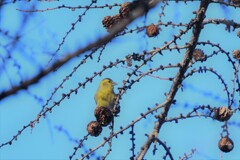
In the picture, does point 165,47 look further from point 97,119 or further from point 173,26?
point 97,119

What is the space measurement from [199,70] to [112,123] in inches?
20.8

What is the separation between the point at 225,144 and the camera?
318 centimetres

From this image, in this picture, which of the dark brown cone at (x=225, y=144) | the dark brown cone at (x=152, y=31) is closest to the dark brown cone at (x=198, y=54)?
the dark brown cone at (x=152, y=31)

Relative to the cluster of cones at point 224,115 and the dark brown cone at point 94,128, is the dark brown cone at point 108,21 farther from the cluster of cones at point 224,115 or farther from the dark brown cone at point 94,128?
the cluster of cones at point 224,115

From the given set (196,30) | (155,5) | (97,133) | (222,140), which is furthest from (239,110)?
(155,5)

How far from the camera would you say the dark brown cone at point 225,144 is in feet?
10.4

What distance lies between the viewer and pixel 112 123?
2900 millimetres

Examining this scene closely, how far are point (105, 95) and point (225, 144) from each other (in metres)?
1.78

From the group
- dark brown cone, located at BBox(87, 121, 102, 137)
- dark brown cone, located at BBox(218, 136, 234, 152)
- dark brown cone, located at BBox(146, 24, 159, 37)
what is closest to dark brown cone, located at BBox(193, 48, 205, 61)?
dark brown cone, located at BBox(146, 24, 159, 37)

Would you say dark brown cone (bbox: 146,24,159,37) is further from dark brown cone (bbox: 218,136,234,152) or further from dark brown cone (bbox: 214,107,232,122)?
dark brown cone (bbox: 218,136,234,152)

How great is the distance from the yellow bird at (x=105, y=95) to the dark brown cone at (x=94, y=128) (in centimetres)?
85

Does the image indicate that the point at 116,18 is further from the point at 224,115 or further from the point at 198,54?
the point at 224,115

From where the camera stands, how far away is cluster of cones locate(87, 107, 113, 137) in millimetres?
3141

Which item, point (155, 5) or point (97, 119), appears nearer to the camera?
point (155, 5)
